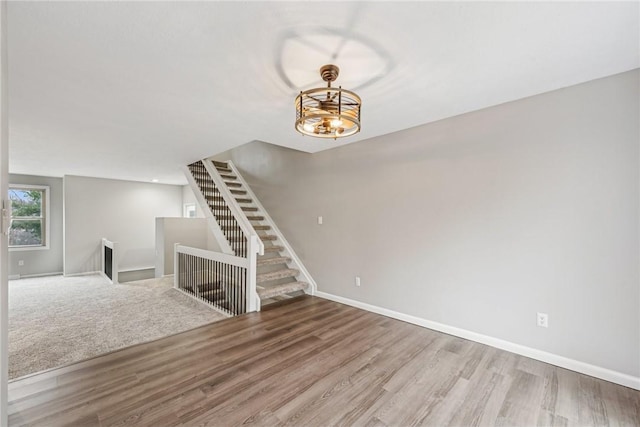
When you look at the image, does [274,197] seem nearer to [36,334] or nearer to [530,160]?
[36,334]

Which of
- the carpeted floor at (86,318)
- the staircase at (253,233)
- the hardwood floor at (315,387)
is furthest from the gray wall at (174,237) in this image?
the hardwood floor at (315,387)

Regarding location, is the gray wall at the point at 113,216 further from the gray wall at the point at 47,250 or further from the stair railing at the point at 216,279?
the stair railing at the point at 216,279

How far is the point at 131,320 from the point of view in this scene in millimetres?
3453

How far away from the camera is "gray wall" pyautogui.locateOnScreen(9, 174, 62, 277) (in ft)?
20.1

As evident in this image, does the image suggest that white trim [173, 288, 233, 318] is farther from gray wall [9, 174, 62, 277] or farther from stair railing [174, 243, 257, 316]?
gray wall [9, 174, 62, 277]

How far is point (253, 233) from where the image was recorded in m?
3.86

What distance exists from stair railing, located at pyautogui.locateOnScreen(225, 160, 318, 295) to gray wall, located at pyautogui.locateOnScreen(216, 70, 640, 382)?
0.70m

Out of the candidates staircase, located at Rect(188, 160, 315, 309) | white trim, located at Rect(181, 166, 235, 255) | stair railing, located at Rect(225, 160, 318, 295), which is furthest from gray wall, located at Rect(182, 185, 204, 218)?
white trim, located at Rect(181, 166, 235, 255)

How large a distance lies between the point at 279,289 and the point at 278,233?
1.34 m

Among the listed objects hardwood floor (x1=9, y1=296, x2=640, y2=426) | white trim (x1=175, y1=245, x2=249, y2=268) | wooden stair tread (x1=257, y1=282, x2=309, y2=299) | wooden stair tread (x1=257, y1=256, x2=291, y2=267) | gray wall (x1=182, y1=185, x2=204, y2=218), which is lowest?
hardwood floor (x1=9, y1=296, x2=640, y2=426)

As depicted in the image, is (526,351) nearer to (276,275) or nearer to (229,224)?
(276,275)

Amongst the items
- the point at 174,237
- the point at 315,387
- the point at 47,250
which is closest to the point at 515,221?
the point at 315,387

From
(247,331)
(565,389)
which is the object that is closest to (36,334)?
(247,331)

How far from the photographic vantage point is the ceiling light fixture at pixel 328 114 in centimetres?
183
